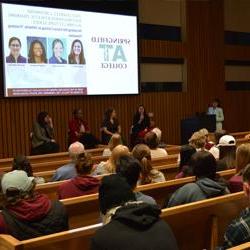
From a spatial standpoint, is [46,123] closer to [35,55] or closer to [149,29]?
[35,55]

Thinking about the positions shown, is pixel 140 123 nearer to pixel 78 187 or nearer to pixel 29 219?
pixel 78 187

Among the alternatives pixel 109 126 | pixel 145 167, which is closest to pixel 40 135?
pixel 109 126

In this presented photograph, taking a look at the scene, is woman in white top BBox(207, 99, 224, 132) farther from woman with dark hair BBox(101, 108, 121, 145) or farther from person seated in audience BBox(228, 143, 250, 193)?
person seated in audience BBox(228, 143, 250, 193)

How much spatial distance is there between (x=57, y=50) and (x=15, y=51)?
35.5 inches

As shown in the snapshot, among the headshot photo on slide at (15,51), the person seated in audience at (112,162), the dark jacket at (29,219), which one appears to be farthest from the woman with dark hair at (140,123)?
the dark jacket at (29,219)

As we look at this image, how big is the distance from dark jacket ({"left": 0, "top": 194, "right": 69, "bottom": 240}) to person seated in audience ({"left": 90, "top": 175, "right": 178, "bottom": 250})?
0.63 meters

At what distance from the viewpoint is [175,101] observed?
1141cm

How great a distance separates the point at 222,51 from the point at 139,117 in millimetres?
4374

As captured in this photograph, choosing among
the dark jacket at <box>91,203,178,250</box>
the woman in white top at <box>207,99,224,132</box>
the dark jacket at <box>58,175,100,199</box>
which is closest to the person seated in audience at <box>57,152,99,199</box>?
the dark jacket at <box>58,175,100,199</box>

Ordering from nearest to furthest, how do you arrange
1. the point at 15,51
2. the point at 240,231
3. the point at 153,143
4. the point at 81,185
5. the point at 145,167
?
the point at 240,231
the point at 81,185
the point at 145,167
the point at 153,143
the point at 15,51

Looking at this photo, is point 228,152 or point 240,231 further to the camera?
point 228,152

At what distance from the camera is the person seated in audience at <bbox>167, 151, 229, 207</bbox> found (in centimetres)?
302

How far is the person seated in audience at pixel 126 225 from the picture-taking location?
1675 mm

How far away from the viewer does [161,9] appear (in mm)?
11055
